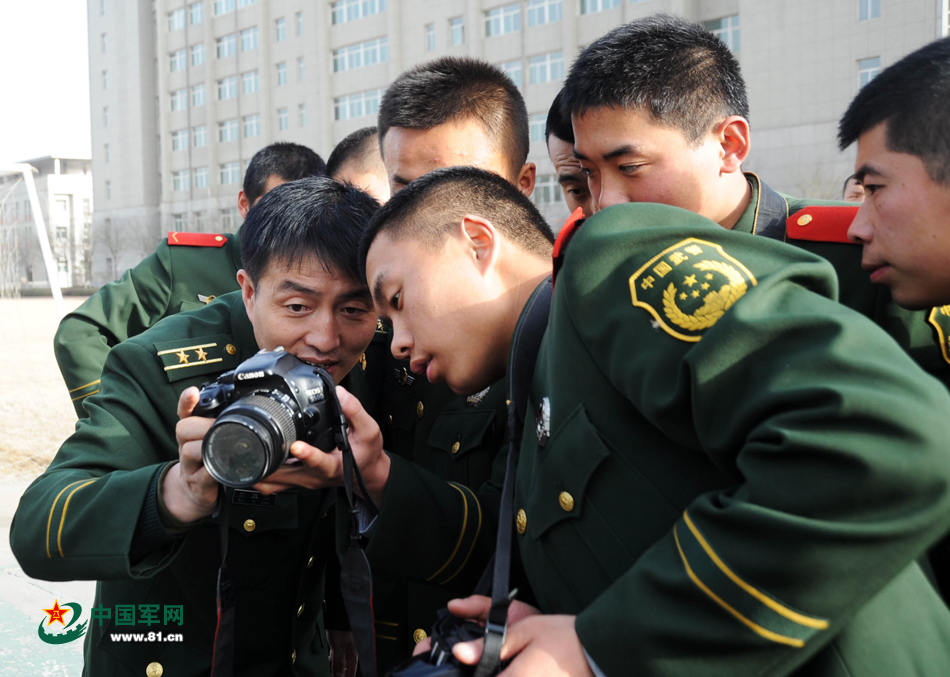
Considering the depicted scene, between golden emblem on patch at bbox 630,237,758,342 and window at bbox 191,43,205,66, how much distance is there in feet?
150

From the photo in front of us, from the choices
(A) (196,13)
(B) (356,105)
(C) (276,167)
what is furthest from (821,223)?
(A) (196,13)

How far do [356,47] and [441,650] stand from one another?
36.6 m

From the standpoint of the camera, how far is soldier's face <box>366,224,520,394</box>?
69.0 inches

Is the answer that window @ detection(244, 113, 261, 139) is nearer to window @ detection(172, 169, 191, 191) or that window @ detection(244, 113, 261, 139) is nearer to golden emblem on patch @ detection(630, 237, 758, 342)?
window @ detection(172, 169, 191, 191)

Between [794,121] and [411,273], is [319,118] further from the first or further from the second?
[411,273]

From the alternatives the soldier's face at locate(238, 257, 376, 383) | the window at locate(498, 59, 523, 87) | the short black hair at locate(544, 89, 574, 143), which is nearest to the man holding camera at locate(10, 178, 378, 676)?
the soldier's face at locate(238, 257, 376, 383)

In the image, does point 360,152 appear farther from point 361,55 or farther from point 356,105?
point 361,55

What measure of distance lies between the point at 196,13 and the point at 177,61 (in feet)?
9.36

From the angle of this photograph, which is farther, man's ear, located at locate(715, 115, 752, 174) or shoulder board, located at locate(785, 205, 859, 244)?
man's ear, located at locate(715, 115, 752, 174)

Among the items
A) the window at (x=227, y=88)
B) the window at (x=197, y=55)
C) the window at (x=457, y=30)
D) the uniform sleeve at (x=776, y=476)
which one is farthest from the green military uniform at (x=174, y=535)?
the window at (x=197, y=55)

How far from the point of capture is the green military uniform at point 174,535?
1.81 m

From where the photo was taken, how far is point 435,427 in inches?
85.4

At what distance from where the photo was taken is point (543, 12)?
29391 millimetres

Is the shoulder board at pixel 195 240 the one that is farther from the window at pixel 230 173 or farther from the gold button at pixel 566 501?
the window at pixel 230 173
